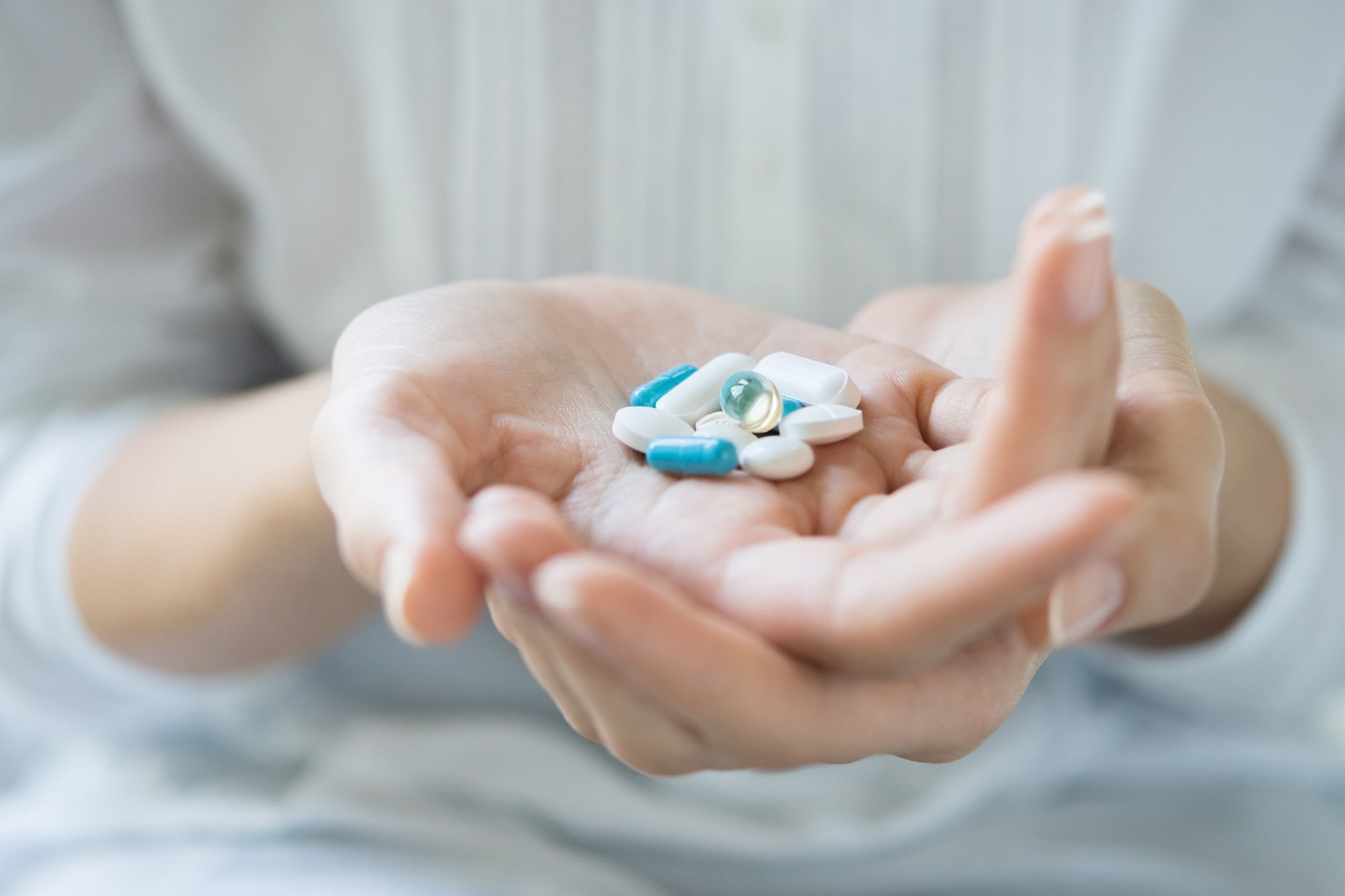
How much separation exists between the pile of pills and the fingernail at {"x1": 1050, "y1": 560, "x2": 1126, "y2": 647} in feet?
0.84

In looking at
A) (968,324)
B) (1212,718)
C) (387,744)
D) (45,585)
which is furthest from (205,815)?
(1212,718)

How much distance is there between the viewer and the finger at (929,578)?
0.48 meters

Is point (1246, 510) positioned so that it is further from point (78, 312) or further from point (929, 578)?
point (78, 312)

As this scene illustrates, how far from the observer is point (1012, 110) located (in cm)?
140

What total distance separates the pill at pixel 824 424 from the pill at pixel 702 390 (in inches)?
4.6

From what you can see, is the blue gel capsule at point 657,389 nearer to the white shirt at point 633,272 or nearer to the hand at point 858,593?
the hand at point 858,593

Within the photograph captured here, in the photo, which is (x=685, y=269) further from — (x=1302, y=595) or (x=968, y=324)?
(x=1302, y=595)

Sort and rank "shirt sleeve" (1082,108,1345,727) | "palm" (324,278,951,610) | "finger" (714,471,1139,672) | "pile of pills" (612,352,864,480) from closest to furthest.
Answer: "finger" (714,471,1139,672) → "palm" (324,278,951,610) → "pile of pills" (612,352,864,480) → "shirt sleeve" (1082,108,1345,727)

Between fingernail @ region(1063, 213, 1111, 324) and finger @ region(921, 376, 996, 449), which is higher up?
fingernail @ region(1063, 213, 1111, 324)

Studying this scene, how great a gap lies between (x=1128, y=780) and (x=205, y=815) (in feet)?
3.88

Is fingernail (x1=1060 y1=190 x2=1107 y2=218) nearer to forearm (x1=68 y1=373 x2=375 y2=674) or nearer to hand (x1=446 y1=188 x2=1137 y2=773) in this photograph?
hand (x1=446 y1=188 x2=1137 y2=773)

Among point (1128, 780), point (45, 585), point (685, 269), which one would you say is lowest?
point (1128, 780)

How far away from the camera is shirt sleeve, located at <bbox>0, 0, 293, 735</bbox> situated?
127cm

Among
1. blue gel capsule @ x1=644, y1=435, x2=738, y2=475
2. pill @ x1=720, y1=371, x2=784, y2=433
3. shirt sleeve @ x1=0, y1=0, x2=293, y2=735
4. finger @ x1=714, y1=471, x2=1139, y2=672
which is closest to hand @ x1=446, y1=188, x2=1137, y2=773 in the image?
finger @ x1=714, y1=471, x2=1139, y2=672
